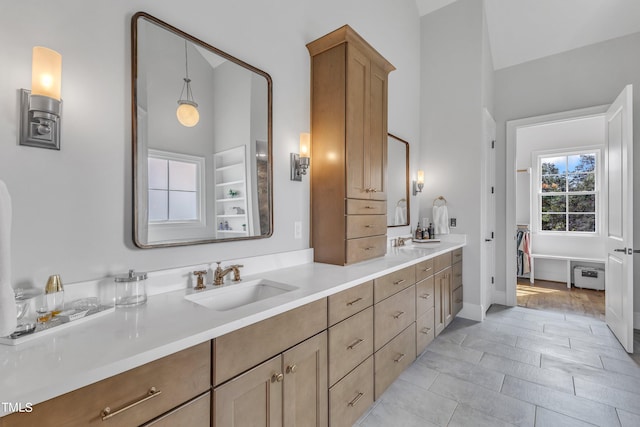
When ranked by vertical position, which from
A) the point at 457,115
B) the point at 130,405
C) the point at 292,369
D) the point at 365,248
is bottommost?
the point at 292,369

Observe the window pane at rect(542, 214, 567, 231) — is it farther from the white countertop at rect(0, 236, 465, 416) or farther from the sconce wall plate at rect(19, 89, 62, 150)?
the sconce wall plate at rect(19, 89, 62, 150)

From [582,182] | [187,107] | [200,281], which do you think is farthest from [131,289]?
[582,182]

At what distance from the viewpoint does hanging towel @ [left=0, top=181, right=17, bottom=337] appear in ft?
2.45

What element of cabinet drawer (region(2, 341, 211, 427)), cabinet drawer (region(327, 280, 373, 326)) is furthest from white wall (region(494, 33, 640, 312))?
cabinet drawer (region(2, 341, 211, 427))

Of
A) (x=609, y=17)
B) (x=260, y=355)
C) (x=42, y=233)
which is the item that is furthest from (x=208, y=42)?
(x=609, y=17)

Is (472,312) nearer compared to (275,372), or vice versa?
(275,372)

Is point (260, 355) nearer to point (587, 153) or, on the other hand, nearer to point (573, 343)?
point (573, 343)

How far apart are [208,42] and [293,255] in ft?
4.32

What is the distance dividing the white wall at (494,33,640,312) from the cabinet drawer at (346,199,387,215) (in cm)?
242

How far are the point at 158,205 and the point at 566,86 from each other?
4594 millimetres

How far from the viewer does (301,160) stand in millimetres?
2002

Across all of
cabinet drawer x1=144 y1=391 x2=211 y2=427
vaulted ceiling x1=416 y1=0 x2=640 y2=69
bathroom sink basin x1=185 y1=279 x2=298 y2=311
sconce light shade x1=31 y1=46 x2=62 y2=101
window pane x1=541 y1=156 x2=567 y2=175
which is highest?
vaulted ceiling x1=416 y1=0 x2=640 y2=69

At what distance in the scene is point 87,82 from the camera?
1.16m

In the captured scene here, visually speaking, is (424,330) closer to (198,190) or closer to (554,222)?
(198,190)
